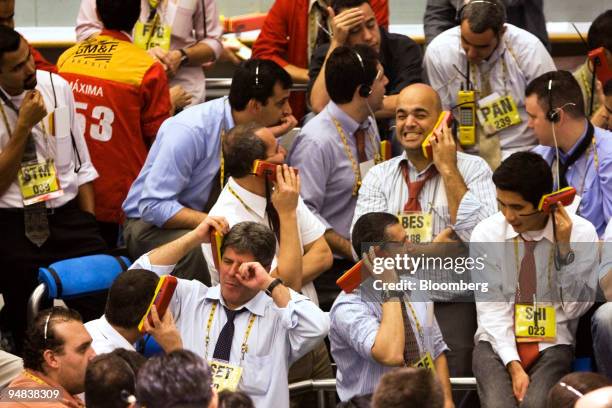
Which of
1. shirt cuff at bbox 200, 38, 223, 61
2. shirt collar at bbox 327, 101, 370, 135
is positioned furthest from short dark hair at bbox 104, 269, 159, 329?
shirt cuff at bbox 200, 38, 223, 61

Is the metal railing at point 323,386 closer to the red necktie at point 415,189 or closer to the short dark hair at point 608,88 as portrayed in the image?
the red necktie at point 415,189

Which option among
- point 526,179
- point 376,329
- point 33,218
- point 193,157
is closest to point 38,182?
point 33,218

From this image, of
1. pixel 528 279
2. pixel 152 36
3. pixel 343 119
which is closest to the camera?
pixel 528 279

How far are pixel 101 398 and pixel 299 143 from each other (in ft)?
8.95

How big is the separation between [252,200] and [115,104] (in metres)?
1.35

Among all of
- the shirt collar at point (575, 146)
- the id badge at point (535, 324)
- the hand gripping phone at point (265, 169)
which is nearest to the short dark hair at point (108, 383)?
the hand gripping phone at point (265, 169)

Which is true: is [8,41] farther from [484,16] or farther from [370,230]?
[484,16]

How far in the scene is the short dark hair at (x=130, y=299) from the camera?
19.4 ft

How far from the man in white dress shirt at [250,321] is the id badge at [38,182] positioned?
1.29 meters

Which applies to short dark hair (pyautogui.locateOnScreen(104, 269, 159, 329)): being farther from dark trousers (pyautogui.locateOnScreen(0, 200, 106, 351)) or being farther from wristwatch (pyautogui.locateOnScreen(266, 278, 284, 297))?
dark trousers (pyautogui.locateOnScreen(0, 200, 106, 351))

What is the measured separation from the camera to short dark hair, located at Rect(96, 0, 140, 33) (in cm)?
750

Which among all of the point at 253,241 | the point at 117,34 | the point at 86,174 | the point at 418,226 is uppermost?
the point at 117,34

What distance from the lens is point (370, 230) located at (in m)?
6.14

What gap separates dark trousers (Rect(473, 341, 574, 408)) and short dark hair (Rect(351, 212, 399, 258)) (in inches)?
32.7
